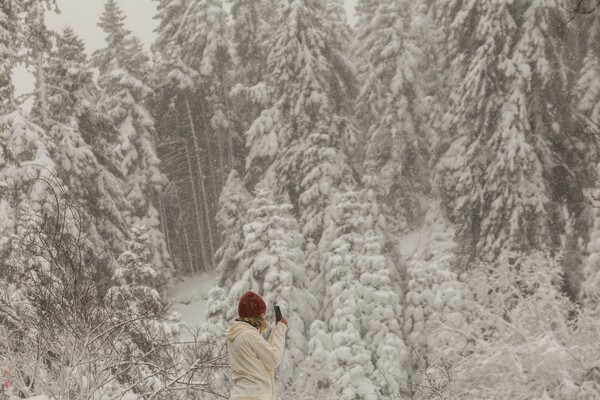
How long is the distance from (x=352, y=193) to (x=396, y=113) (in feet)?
40.4

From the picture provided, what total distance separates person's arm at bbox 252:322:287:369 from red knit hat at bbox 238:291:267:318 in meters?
0.17

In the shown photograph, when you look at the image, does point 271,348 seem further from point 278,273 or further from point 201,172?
point 201,172

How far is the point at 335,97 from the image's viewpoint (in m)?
28.2

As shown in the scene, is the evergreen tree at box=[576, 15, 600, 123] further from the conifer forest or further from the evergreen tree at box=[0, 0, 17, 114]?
the evergreen tree at box=[0, 0, 17, 114]

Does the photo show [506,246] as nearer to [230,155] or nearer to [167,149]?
[230,155]

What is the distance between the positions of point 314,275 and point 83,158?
968 cm

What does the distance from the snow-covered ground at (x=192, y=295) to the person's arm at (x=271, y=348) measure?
2652cm

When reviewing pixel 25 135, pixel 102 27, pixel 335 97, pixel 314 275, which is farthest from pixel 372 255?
pixel 102 27

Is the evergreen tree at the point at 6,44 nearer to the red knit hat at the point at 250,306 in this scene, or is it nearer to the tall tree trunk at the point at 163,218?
the red knit hat at the point at 250,306

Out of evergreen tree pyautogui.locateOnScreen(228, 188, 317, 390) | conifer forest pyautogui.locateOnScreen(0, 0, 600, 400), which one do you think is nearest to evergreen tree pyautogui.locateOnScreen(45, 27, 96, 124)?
conifer forest pyautogui.locateOnScreen(0, 0, 600, 400)

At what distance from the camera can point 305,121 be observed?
87.0 ft

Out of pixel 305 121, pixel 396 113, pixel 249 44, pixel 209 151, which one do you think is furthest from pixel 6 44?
pixel 396 113

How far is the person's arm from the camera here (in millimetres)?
4258

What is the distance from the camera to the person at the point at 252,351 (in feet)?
14.0
